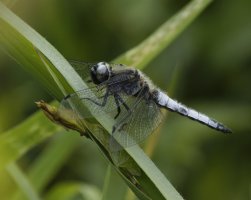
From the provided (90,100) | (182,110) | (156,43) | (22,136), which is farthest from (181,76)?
(90,100)

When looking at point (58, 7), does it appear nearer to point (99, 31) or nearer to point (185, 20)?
point (99, 31)

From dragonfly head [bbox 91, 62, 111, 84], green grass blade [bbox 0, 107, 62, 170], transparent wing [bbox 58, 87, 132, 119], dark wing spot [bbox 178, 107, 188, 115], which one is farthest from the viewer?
dark wing spot [bbox 178, 107, 188, 115]

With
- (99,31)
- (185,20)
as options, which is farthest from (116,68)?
(99,31)

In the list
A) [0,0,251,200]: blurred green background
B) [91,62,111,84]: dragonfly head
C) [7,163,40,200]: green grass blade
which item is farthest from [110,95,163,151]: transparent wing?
[0,0,251,200]: blurred green background

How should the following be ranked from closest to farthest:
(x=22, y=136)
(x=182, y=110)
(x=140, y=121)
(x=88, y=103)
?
1. (x=88, y=103)
2. (x=22, y=136)
3. (x=140, y=121)
4. (x=182, y=110)

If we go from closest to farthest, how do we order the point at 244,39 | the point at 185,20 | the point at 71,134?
the point at 185,20
the point at 71,134
the point at 244,39

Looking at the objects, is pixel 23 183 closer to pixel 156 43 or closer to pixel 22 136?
pixel 22 136

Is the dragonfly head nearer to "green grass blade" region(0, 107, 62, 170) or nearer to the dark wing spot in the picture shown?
"green grass blade" region(0, 107, 62, 170)
